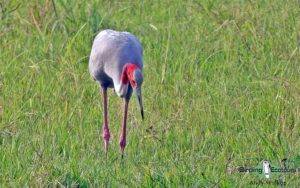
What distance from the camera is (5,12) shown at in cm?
906

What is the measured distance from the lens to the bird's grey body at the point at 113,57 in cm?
726

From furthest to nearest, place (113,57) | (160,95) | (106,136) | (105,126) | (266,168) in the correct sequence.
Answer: (160,95)
(113,57)
(105,126)
(106,136)
(266,168)

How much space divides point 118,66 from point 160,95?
593 millimetres

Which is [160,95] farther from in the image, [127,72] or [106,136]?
[106,136]

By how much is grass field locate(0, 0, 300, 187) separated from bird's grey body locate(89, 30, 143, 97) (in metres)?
0.28

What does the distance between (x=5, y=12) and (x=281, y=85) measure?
2.52 meters

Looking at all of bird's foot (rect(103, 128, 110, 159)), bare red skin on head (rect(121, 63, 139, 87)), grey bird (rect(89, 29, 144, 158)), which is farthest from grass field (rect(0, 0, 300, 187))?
bare red skin on head (rect(121, 63, 139, 87))

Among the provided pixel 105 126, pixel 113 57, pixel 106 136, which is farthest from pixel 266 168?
pixel 113 57

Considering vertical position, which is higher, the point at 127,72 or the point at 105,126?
the point at 127,72

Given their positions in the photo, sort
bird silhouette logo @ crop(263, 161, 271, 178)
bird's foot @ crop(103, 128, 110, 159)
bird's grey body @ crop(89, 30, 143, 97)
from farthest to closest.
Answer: bird's grey body @ crop(89, 30, 143, 97) → bird's foot @ crop(103, 128, 110, 159) → bird silhouette logo @ crop(263, 161, 271, 178)

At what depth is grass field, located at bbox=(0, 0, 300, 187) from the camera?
21.1 feet

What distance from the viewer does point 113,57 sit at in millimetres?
7324

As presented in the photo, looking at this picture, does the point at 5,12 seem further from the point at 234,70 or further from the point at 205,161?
the point at 205,161

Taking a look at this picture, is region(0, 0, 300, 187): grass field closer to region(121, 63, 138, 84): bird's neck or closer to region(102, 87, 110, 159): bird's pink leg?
region(102, 87, 110, 159): bird's pink leg
